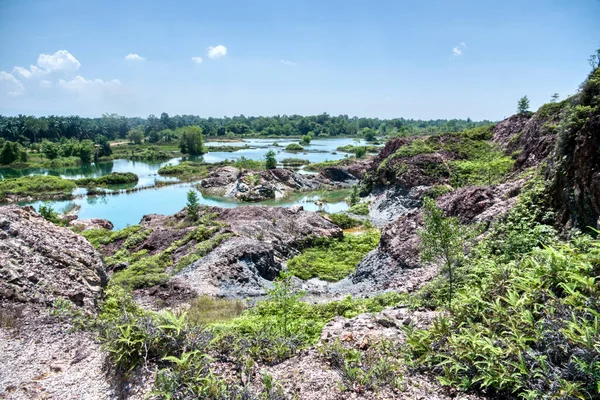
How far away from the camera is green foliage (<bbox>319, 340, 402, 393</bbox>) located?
193 inches

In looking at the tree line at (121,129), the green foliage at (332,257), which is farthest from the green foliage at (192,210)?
the tree line at (121,129)

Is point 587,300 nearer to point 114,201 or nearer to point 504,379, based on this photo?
point 504,379

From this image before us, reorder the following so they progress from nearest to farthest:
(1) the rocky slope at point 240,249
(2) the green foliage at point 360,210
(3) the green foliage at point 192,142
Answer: (1) the rocky slope at point 240,249
(2) the green foliage at point 360,210
(3) the green foliage at point 192,142

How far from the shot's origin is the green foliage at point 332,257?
1777cm

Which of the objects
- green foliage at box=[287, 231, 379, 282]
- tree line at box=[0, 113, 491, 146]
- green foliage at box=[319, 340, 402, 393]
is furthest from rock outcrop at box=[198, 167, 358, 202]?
tree line at box=[0, 113, 491, 146]

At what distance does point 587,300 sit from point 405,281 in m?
8.33

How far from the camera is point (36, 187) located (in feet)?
149

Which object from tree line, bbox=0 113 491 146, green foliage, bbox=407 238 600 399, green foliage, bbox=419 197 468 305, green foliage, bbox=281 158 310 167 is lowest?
green foliage, bbox=281 158 310 167

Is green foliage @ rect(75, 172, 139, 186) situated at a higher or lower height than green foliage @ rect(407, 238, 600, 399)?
lower

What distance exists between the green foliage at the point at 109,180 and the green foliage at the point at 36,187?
3.69 m

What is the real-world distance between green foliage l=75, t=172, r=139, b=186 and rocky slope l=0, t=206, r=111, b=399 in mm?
46399

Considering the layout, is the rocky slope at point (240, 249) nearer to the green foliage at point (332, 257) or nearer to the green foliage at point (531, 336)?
the green foliage at point (332, 257)

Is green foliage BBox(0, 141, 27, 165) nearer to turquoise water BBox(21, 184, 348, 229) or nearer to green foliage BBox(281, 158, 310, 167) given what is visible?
turquoise water BBox(21, 184, 348, 229)

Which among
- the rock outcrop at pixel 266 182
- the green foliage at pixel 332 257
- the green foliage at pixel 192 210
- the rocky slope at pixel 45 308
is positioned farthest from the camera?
the rock outcrop at pixel 266 182
